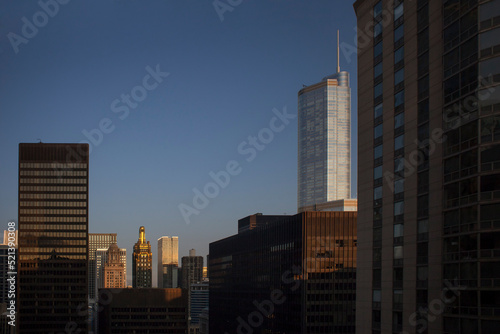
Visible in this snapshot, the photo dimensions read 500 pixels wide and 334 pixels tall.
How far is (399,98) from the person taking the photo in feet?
178

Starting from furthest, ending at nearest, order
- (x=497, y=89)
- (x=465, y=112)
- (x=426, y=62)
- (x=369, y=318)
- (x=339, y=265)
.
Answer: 1. (x=339, y=265)
2. (x=369, y=318)
3. (x=426, y=62)
4. (x=465, y=112)
5. (x=497, y=89)

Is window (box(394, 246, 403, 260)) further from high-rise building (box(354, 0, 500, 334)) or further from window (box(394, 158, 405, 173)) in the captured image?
window (box(394, 158, 405, 173))

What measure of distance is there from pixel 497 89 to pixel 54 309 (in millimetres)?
156896

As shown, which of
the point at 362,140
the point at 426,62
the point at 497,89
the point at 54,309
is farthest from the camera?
the point at 54,309

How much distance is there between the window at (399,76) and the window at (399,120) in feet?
9.62

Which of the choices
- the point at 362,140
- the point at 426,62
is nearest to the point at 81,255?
the point at 362,140

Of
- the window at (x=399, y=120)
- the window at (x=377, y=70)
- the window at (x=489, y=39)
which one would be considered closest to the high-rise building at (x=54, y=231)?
the window at (x=377, y=70)

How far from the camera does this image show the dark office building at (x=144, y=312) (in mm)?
197000

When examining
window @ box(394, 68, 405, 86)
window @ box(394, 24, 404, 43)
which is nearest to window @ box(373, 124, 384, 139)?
window @ box(394, 68, 405, 86)

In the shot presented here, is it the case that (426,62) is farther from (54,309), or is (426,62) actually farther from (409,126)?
(54,309)

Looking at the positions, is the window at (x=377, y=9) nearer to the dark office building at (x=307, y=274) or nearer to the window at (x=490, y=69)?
the window at (x=490, y=69)

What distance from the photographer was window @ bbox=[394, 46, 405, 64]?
53969 millimetres

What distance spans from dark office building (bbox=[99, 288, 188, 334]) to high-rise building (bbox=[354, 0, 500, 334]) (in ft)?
483

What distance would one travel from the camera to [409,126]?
52031 millimetres
